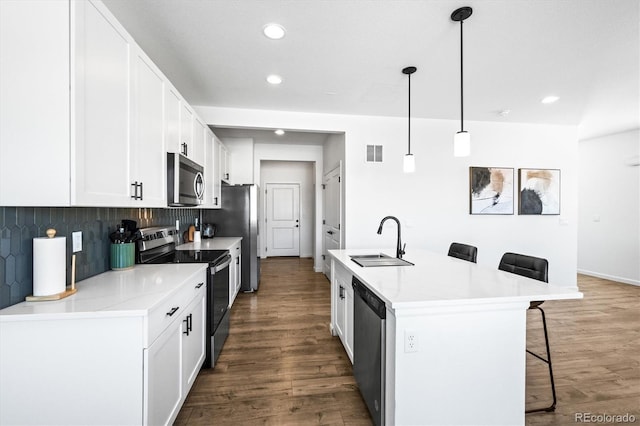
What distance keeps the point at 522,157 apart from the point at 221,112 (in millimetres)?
4540

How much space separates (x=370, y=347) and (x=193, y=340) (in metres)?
1.18

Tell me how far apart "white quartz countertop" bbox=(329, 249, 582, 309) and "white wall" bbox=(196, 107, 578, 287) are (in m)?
1.93

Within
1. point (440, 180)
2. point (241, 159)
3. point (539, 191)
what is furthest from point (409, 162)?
point (241, 159)

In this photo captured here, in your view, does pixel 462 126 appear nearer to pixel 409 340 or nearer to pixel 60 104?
pixel 409 340

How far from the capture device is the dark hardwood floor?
5.65ft

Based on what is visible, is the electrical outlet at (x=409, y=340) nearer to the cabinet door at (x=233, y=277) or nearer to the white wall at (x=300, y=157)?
the cabinet door at (x=233, y=277)

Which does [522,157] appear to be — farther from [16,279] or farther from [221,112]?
[16,279]

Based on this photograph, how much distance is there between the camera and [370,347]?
1548mm

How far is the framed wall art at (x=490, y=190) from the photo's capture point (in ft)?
13.5

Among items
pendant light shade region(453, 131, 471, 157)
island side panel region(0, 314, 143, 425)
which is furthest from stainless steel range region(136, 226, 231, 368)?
pendant light shade region(453, 131, 471, 157)

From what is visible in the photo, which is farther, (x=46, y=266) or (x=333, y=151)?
(x=333, y=151)

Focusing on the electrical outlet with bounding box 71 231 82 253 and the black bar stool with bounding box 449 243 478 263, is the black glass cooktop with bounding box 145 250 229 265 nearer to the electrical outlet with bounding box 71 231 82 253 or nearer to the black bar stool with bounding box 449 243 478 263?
the electrical outlet with bounding box 71 231 82 253

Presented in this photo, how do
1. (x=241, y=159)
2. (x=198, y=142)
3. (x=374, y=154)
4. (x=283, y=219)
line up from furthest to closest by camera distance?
(x=283, y=219), (x=241, y=159), (x=374, y=154), (x=198, y=142)

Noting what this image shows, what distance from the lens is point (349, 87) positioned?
9.82ft
